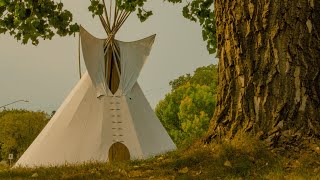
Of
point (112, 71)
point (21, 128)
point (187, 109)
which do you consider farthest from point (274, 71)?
point (21, 128)

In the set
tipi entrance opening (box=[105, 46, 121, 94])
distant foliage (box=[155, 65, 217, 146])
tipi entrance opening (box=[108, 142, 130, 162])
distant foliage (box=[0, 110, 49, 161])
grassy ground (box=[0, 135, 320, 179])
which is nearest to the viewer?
grassy ground (box=[0, 135, 320, 179])

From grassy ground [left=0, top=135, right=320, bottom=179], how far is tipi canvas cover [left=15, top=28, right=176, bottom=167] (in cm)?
1092

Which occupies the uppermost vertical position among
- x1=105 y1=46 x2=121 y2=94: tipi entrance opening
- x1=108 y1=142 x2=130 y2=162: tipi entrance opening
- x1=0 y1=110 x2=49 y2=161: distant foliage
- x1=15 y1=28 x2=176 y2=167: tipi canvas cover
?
x1=0 y1=110 x2=49 y2=161: distant foliage

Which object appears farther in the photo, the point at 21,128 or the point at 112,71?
the point at 21,128

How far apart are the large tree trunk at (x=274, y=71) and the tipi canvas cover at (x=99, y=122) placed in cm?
1143

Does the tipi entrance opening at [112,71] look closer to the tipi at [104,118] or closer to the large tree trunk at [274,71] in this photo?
the tipi at [104,118]

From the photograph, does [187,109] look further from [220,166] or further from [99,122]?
[220,166]

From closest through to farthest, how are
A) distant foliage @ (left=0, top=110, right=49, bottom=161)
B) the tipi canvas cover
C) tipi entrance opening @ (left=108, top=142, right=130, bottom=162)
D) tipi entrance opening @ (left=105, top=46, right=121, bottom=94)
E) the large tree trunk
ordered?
the large tree trunk → the tipi canvas cover → tipi entrance opening @ (left=108, top=142, right=130, bottom=162) → tipi entrance opening @ (left=105, top=46, right=121, bottom=94) → distant foliage @ (left=0, top=110, right=49, bottom=161)

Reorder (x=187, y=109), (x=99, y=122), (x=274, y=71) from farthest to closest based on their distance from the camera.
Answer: (x=187, y=109) → (x=99, y=122) → (x=274, y=71)

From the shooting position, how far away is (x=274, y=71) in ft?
21.4

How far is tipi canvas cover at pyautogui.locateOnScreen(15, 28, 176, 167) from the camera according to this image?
1836 cm

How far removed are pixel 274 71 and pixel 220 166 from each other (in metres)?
1.36

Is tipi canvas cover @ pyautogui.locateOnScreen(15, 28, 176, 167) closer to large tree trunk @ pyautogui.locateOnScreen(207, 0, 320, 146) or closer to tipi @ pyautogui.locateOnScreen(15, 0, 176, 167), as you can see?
tipi @ pyautogui.locateOnScreen(15, 0, 176, 167)

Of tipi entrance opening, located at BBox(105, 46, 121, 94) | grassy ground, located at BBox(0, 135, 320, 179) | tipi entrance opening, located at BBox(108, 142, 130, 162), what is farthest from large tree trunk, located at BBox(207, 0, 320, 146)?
tipi entrance opening, located at BBox(105, 46, 121, 94)
